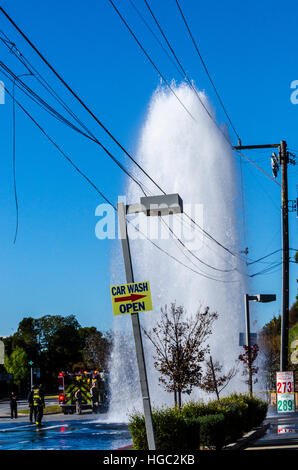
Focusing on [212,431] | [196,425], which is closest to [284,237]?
[212,431]

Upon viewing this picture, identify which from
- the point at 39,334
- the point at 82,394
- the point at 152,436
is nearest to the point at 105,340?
the point at 82,394

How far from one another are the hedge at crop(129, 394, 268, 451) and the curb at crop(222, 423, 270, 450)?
166 millimetres

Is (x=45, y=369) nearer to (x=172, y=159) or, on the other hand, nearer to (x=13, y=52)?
(x=172, y=159)

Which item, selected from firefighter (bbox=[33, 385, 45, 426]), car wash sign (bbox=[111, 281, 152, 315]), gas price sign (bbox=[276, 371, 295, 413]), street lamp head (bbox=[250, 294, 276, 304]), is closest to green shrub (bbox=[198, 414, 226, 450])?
car wash sign (bbox=[111, 281, 152, 315])

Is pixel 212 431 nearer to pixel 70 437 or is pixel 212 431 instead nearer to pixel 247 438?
pixel 247 438

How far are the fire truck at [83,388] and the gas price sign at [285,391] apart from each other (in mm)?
13129

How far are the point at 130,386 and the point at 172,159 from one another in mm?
14208

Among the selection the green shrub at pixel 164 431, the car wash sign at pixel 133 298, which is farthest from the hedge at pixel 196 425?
the car wash sign at pixel 133 298

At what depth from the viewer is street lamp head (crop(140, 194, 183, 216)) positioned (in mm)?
13211

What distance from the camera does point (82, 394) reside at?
37719mm

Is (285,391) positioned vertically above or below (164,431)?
below

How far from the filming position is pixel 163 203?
43.6 ft

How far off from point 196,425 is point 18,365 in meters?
85.3
